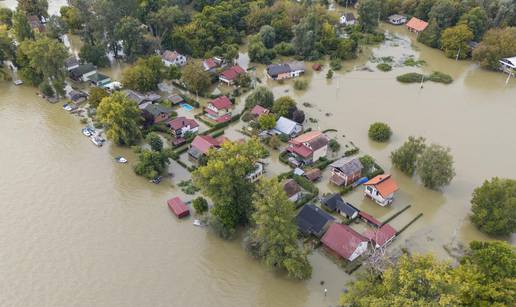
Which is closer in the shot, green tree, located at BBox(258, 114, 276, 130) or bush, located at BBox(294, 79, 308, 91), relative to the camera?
green tree, located at BBox(258, 114, 276, 130)

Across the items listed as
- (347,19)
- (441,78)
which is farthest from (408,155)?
(347,19)

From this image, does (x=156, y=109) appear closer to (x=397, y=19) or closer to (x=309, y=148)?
(x=309, y=148)

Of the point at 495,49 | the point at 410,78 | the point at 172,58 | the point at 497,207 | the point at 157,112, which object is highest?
the point at 172,58

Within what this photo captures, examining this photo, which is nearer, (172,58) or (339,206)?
(339,206)

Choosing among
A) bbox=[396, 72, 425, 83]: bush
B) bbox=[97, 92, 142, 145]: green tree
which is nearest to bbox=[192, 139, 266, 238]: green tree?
bbox=[97, 92, 142, 145]: green tree

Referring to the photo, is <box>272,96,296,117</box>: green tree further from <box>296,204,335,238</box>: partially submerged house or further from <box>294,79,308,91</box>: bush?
<box>296,204,335,238</box>: partially submerged house

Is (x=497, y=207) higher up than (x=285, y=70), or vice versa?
(x=285, y=70)
